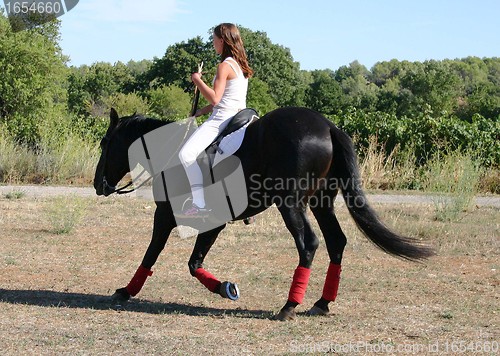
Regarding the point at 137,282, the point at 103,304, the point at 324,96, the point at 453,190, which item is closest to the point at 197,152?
the point at 137,282

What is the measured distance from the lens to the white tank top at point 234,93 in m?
6.98

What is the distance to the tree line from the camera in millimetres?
21797

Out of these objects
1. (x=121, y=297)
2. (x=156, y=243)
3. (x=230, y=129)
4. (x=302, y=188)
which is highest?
(x=230, y=129)

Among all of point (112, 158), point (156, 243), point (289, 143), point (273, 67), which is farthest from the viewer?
point (273, 67)

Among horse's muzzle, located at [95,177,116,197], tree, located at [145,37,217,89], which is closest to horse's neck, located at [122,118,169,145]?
horse's muzzle, located at [95,177,116,197]

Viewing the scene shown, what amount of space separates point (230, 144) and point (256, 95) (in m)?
54.9

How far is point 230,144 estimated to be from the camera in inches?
274

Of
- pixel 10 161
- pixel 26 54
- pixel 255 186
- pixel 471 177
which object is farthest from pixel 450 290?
pixel 26 54

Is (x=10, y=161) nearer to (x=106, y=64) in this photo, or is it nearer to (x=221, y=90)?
(x=221, y=90)

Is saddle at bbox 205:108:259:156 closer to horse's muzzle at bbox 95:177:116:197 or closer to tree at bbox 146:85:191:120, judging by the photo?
horse's muzzle at bbox 95:177:116:197

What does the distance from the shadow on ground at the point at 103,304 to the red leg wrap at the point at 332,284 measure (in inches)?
23.5

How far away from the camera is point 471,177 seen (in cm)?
1361

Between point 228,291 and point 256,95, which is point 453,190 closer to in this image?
point 228,291

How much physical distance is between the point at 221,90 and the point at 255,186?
3.25 ft
